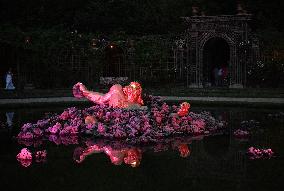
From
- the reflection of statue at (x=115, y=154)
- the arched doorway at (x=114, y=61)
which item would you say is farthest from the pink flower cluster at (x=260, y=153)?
the arched doorway at (x=114, y=61)

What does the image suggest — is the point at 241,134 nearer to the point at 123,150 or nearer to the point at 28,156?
the point at 123,150

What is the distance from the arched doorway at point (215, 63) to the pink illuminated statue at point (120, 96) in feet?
54.4

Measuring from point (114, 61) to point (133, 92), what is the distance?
938 inches

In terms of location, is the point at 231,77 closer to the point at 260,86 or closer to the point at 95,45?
the point at 260,86

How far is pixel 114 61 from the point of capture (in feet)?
127

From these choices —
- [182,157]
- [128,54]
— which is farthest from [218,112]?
[128,54]

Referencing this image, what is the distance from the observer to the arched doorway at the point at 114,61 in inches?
1438

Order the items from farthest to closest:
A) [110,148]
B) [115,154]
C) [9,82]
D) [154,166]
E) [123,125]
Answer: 1. [9,82]
2. [123,125]
3. [110,148]
4. [115,154]
5. [154,166]

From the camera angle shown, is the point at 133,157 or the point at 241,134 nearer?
the point at 133,157

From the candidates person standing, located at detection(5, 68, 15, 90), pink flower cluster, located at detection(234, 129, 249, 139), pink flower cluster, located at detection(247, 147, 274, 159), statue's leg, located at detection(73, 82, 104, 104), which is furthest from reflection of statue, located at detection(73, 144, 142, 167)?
person standing, located at detection(5, 68, 15, 90)

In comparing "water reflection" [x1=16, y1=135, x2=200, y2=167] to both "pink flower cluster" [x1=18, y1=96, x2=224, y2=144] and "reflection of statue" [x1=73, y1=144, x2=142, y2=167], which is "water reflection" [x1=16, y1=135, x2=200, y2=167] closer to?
"reflection of statue" [x1=73, y1=144, x2=142, y2=167]

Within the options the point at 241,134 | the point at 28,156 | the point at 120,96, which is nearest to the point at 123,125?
the point at 120,96

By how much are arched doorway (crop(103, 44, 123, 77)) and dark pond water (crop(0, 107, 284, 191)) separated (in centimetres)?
2337

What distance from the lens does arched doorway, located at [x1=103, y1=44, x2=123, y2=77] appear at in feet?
120
